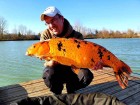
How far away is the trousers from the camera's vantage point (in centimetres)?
230

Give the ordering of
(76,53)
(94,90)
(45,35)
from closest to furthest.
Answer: (76,53)
(45,35)
(94,90)

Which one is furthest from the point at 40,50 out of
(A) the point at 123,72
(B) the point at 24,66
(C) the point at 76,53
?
(B) the point at 24,66

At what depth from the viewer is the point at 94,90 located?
2916mm

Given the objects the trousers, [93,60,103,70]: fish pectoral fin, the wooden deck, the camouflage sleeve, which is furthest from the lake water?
[93,60,103,70]: fish pectoral fin

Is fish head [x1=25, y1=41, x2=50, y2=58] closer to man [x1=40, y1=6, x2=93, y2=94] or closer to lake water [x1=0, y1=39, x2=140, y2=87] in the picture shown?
man [x1=40, y1=6, x2=93, y2=94]

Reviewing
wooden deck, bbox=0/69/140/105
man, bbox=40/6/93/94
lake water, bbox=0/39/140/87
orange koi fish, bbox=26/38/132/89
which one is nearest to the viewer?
orange koi fish, bbox=26/38/132/89

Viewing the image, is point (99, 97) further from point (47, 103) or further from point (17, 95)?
point (17, 95)

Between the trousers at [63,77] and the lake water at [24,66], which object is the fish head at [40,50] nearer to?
the trousers at [63,77]

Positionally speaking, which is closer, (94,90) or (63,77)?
(63,77)

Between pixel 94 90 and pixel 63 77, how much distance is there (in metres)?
0.69

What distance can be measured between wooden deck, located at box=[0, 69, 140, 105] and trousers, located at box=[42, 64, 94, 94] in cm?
42

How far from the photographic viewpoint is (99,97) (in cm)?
194

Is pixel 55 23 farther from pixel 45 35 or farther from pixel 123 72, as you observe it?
pixel 123 72

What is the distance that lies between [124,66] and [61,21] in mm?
783
